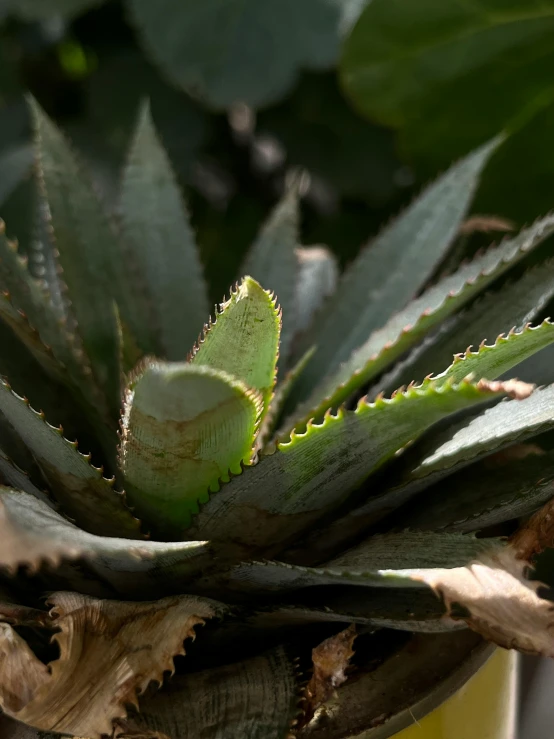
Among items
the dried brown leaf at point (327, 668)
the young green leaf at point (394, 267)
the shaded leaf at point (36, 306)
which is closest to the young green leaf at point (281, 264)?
the young green leaf at point (394, 267)

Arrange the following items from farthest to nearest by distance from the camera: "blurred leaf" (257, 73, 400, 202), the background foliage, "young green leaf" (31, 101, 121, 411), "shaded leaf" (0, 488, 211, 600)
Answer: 1. "blurred leaf" (257, 73, 400, 202)
2. the background foliage
3. "young green leaf" (31, 101, 121, 411)
4. "shaded leaf" (0, 488, 211, 600)

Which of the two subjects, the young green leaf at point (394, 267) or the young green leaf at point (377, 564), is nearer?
the young green leaf at point (377, 564)

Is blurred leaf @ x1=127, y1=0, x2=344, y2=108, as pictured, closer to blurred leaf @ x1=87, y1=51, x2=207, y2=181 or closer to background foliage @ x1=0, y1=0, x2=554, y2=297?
background foliage @ x1=0, y1=0, x2=554, y2=297

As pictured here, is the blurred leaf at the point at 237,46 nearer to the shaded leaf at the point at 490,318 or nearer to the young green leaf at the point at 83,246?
the young green leaf at the point at 83,246

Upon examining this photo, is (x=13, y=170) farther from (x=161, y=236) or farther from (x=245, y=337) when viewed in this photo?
(x=245, y=337)

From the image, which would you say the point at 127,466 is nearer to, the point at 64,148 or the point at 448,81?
the point at 64,148

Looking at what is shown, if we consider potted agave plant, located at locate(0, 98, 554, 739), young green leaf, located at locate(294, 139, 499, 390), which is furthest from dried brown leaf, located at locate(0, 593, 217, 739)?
young green leaf, located at locate(294, 139, 499, 390)
